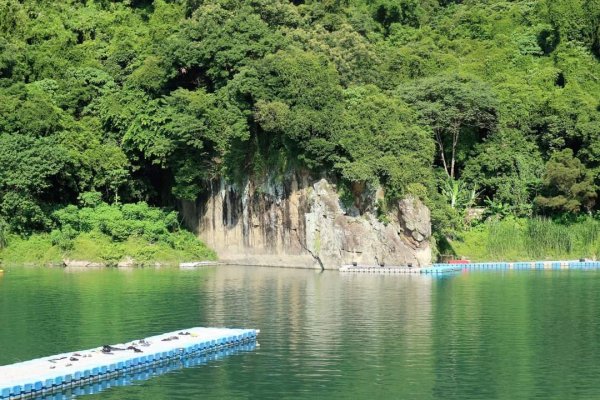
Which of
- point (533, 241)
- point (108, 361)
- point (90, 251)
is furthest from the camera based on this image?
point (533, 241)

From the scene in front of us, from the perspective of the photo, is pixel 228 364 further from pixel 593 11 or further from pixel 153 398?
pixel 593 11

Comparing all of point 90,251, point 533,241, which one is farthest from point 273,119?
point 533,241

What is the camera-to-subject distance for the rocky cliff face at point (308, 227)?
2283 inches

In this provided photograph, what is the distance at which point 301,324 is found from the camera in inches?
1494

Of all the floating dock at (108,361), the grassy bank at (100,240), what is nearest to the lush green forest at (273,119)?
the grassy bank at (100,240)

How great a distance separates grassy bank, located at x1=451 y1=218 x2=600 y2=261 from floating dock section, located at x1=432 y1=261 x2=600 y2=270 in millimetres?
1652

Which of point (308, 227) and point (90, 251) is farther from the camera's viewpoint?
point (90, 251)

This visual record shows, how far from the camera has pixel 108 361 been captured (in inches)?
1148

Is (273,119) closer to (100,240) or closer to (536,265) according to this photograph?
(100,240)

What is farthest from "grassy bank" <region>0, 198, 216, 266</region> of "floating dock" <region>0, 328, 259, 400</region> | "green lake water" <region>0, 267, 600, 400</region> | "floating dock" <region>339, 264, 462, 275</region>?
"floating dock" <region>0, 328, 259, 400</region>

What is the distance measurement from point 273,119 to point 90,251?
12907 millimetres

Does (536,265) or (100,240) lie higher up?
(100,240)

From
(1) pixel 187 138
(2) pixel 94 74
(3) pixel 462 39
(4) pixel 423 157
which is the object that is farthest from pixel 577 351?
(3) pixel 462 39

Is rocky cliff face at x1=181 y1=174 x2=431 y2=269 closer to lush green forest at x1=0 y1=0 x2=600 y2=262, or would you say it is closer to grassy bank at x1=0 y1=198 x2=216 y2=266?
lush green forest at x1=0 y1=0 x2=600 y2=262
